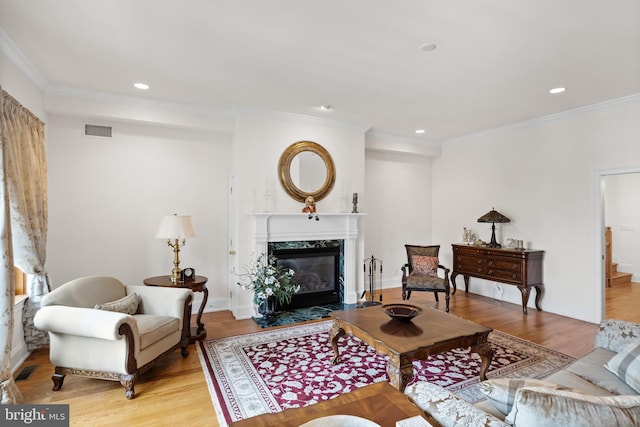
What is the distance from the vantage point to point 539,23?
2428mm

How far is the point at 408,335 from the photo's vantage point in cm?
255

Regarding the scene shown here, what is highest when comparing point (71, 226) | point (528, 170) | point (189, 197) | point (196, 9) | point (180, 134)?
point (196, 9)

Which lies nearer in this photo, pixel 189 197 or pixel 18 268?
pixel 18 268

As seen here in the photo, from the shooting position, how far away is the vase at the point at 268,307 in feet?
14.3

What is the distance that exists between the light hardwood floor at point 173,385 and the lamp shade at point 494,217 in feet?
4.83

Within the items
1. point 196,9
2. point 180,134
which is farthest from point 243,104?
point 196,9

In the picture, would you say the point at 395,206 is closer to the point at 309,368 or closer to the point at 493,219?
the point at 493,219

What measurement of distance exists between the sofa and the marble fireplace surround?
128 inches

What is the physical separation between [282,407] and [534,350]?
2714mm

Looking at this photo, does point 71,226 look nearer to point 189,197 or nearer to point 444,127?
point 189,197

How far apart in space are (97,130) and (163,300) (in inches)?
100

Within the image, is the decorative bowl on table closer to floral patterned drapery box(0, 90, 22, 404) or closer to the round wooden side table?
the round wooden side table

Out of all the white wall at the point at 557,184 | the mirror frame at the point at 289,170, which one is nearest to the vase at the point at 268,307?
the mirror frame at the point at 289,170
